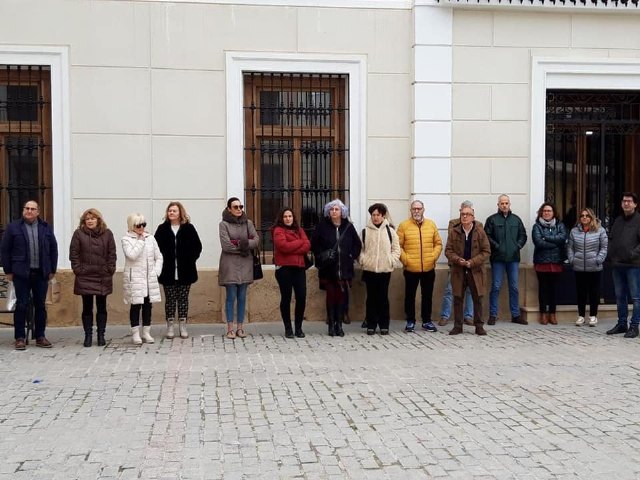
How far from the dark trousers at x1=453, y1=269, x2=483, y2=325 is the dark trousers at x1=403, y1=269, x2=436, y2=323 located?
1.27 ft

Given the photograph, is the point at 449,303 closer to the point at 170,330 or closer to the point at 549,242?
the point at 549,242

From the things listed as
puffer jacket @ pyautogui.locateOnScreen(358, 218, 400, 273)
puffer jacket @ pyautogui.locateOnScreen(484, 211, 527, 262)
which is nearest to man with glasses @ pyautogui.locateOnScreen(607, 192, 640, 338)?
puffer jacket @ pyautogui.locateOnScreen(484, 211, 527, 262)

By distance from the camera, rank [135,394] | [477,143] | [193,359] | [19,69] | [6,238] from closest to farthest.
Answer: [135,394] < [193,359] < [6,238] < [19,69] < [477,143]

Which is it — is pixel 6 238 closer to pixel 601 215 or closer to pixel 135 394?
pixel 135 394

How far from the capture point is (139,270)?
31.3 feet

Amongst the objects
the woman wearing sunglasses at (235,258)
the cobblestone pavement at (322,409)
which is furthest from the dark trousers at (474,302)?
the woman wearing sunglasses at (235,258)

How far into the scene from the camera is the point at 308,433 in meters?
5.87

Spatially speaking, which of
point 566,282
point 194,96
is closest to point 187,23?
point 194,96

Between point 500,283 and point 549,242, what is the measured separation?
2.88 feet

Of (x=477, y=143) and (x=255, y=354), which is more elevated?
(x=477, y=143)

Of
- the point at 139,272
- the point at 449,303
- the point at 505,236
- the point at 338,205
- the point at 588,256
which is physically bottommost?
the point at 449,303

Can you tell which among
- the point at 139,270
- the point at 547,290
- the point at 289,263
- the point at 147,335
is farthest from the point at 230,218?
the point at 547,290

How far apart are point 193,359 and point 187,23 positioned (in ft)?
15.8

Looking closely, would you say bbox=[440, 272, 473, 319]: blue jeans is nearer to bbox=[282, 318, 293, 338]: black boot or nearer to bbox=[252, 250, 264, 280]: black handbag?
bbox=[282, 318, 293, 338]: black boot
